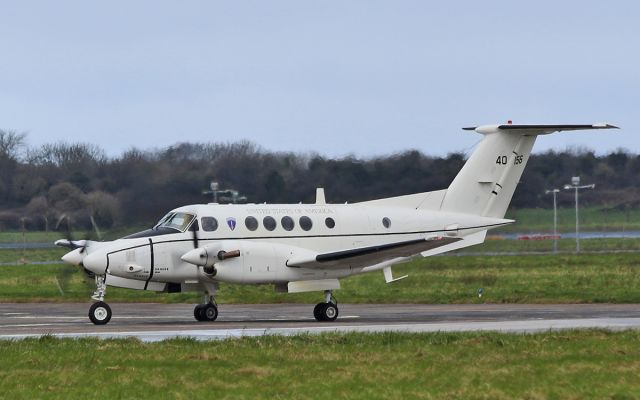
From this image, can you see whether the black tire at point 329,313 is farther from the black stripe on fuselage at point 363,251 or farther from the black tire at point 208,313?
the black tire at point 208,313

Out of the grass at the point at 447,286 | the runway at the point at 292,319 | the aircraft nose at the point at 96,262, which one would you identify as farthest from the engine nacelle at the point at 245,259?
the grass at the point at 447,286

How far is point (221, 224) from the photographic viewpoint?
27922mm

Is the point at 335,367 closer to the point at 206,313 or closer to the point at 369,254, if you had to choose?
the point at 369,254

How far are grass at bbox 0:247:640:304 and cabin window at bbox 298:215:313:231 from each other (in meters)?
6.00

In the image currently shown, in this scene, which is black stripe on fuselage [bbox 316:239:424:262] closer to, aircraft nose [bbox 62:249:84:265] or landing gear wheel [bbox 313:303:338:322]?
landing gear wheel [bbox 313:303:338:322]

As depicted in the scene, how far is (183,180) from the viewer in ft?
119

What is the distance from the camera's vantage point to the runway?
2358 cm

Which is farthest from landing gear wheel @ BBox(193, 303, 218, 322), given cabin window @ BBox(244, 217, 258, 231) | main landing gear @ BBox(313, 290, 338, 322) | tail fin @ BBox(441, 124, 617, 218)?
tail fin @ BBox(441, 124, 617, 218)

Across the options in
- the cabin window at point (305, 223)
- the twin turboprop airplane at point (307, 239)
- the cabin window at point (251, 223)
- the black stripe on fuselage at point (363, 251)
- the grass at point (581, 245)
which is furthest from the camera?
the grass at point (581, 245)

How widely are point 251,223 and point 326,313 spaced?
293 cm

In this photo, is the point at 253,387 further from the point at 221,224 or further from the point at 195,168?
the point at 195,168

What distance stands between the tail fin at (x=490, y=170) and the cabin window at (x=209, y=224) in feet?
22.5

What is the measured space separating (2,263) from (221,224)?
39321 mm

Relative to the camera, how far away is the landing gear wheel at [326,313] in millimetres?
28109
